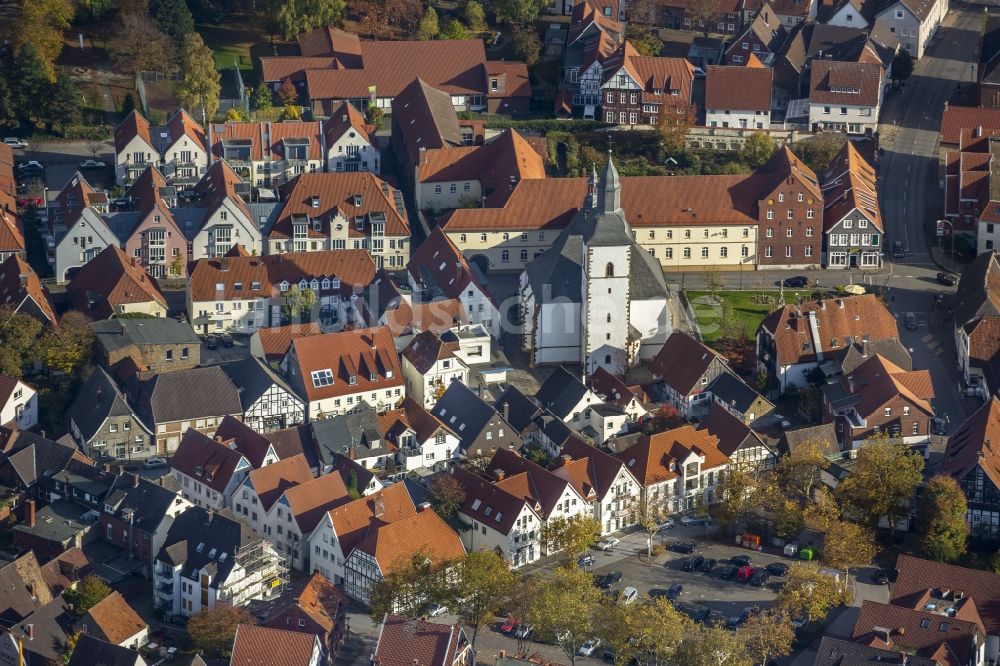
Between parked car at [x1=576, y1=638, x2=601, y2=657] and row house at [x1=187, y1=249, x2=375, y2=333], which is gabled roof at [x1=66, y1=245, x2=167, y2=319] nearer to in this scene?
row house at [x1=187, y1=249, x2=375, y2=333]

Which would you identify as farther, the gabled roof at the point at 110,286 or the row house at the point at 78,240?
the row house at the point at 78,240

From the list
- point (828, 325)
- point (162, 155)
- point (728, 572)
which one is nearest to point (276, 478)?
point (728, 572)

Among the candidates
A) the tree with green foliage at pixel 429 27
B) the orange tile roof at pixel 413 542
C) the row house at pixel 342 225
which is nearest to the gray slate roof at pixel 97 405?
the orange tile roof at pixel 413 542

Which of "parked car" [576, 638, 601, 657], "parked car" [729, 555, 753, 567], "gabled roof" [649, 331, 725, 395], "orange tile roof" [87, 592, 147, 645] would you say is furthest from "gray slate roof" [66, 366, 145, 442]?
"parked car" [729, 555, 753, 567]

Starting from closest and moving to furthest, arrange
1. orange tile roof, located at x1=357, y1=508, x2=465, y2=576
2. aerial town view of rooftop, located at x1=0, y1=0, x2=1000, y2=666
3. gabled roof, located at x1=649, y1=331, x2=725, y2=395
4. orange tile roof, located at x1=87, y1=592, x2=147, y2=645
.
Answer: orange tile roof, located at x1=87, y1=592, x2=147, y2=645, aerial town view of rooftop, located at x1=0, y1=0, x2=1000, y2=666, orange tile roof, located at x1=357, y1=508, x2=465, y2=576, gabled roof, located at x1=649, y1=331, x2=725, y2=395

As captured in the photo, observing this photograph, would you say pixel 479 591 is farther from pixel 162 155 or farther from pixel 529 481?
pixel 162 155

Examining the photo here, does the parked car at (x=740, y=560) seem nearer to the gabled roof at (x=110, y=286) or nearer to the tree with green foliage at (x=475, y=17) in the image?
the gabled roof at (x=110, y=286)
